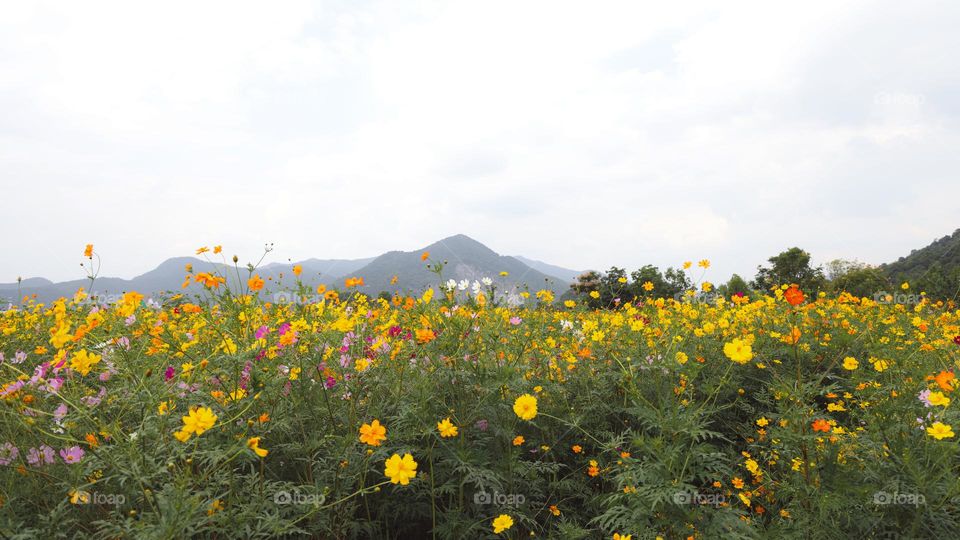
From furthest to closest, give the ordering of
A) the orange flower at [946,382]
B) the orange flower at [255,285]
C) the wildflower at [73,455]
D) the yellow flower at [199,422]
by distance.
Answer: the orange flower at [255,285] → the orange flower at [946,382] → the wildflower at [73,455] → the yellow flower at [199,422]

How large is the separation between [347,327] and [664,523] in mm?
1738

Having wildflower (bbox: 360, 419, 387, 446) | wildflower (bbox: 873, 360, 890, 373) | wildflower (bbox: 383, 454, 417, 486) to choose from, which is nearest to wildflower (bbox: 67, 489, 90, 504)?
wildflower (bbox: 360, 419, 387, 446)

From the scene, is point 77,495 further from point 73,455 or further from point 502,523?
point 502,523

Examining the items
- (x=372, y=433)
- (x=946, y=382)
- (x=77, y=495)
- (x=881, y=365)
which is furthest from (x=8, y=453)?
(x=881, y=365)

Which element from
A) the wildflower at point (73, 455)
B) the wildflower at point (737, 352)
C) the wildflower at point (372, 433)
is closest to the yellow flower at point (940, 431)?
the wildflower at point (737, 352)

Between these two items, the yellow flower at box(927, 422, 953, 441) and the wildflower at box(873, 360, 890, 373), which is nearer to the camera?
the yellow flower at box(927, 422, 953, 441)

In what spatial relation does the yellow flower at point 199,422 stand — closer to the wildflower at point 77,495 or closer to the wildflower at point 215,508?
the wildflower at point 215,508

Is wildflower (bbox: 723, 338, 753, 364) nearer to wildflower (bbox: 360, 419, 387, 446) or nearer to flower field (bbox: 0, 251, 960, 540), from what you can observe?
flower field (bbox: 0, 251, 960, 540)

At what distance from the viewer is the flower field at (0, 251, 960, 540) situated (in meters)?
1.91

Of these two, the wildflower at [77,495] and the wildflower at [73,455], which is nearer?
the wildflower at [77,495]

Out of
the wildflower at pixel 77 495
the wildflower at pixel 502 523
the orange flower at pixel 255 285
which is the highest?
the orange flower at pixel 255 285

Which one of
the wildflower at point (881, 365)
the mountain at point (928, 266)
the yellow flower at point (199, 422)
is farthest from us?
the mountain at point (928, 266)

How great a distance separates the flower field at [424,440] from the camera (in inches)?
75.1

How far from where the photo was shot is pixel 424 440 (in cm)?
259
